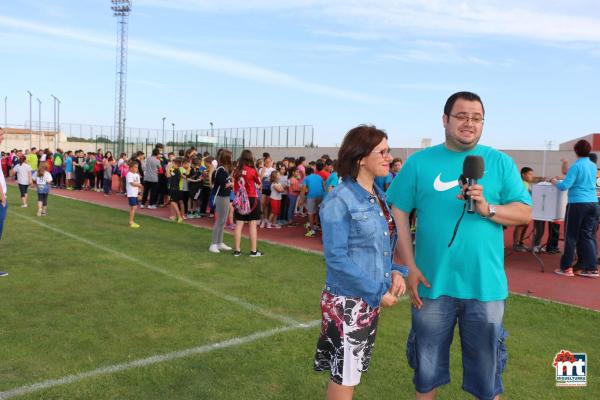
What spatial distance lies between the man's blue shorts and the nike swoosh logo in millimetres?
594

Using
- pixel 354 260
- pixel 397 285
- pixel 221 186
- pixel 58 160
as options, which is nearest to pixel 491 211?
pixel 397 285

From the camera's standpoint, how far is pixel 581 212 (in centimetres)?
761

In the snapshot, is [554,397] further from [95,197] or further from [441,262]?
[95,197]

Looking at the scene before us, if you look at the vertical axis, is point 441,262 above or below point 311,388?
above

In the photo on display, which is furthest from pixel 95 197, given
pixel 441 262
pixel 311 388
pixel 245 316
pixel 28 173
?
pixel 441 262

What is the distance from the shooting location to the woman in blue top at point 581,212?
295 inches

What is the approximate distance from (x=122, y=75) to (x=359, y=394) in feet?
169

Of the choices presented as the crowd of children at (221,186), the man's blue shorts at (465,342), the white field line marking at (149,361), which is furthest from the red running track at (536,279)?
the man's blue shorts at (465,342)

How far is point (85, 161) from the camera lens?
77.0ft

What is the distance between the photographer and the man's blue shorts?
102 inches

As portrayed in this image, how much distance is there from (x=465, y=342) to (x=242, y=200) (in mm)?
6033

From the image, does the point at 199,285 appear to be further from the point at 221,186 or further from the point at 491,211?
the point at 491,211

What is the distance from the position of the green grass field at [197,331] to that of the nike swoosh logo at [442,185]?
5.92 ft

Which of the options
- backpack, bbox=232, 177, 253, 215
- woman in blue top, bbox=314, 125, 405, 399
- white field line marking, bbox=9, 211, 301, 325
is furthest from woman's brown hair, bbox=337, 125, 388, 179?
backpack, bbox=232, 177, 253, 215
